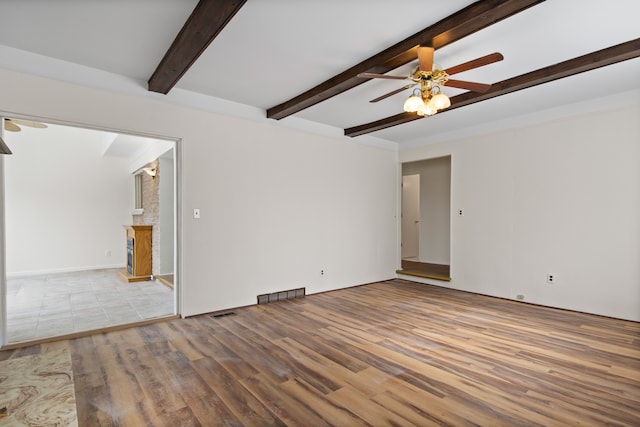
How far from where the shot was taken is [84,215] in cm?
732

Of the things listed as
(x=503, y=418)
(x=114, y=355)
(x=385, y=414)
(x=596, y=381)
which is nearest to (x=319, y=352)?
(x=385, y=414)

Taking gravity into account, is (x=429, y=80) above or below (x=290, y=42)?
below

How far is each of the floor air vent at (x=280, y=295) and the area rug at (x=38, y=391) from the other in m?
2.16

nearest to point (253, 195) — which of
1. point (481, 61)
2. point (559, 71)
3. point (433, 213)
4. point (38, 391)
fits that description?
point (38, 391)

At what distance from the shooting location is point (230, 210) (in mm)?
4156

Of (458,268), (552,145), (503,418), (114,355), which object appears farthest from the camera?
(458,268)

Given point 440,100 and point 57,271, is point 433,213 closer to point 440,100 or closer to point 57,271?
point 440,100

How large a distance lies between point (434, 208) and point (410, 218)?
1407 millimetres

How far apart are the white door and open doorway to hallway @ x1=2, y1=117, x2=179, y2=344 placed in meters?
5.60

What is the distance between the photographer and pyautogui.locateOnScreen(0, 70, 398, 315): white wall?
3.31 m

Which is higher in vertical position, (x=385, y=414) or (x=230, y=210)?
(x=230, y=210)

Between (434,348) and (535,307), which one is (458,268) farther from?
(434,348)

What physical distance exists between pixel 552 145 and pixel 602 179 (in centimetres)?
71

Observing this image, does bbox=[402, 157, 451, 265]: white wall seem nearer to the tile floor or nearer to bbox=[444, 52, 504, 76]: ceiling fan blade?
bbox=[444, 52, 504, 76]: ceiling fan blade
